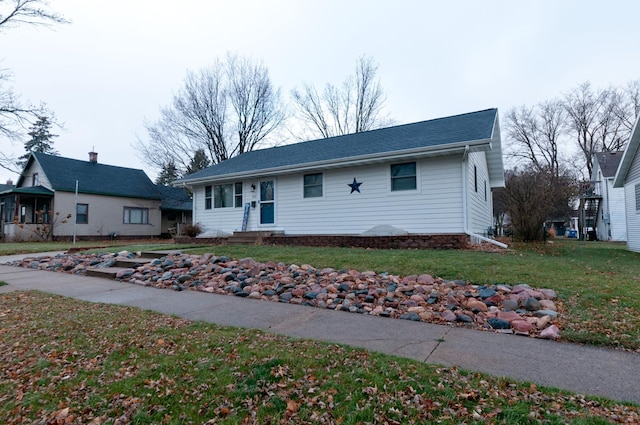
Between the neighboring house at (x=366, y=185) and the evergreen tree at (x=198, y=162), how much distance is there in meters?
11.2

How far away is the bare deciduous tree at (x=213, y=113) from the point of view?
2511cm

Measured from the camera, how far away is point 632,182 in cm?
1162

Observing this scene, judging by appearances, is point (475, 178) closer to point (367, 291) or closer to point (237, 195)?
point (367, 291)

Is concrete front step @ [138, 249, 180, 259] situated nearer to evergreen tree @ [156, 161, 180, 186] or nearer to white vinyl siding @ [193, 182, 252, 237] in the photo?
white vinyl siding @ [193, 182, 252, 237]

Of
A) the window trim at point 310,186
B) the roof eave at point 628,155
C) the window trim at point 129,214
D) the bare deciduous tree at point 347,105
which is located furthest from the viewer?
the bare deciduous tree at point 347,105

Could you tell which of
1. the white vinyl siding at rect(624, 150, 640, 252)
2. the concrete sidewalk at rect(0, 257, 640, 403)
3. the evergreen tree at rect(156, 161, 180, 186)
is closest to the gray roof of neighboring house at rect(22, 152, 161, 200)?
the evergreen tree at rect(156, 161, 180, 186)

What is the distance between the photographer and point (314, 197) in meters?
12.2

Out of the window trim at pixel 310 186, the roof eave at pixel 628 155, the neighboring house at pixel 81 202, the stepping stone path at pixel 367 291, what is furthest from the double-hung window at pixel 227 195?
the roof eave at pixel 628 155

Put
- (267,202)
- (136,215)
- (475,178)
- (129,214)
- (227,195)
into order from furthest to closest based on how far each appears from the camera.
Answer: (136,215), (129,214), (227,195), (267,202), (475,178)

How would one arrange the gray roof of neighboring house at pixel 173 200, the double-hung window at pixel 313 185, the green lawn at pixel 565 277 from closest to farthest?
the green lawn at pixel 565 277 → the double-hung window at pixel 313 185 → the gray roof of neighboring house at pixel 173 200

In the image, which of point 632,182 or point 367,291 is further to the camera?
point 632,182

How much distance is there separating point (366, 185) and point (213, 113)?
18.7m

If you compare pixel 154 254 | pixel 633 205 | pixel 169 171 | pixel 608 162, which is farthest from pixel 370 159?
pixel 608 162

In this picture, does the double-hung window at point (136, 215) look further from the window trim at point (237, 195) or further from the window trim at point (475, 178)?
the window trim at point (475, 178)
